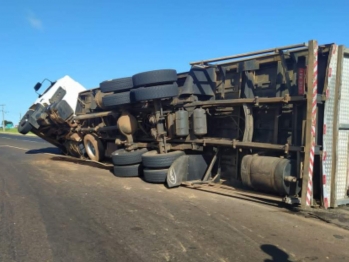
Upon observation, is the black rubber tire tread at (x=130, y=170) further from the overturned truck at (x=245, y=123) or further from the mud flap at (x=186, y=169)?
the mud flap at (x=186, y=169)

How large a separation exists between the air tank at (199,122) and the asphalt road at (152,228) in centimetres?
137

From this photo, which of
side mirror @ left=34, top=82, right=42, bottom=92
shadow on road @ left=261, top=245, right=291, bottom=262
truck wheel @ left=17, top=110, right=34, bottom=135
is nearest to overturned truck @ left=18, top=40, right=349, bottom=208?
shadow on road @ left=261, top=245, right=291, bottom=262

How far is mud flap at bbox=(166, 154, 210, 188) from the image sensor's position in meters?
7.82

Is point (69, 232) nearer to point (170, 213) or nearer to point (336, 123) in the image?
point (170, 213)

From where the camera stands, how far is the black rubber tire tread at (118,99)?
951 centimetres

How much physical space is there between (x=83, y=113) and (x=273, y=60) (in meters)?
8.06

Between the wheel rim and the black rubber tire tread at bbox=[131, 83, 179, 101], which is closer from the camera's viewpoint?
the black rubber tire tread at bbox=[131, 83, 179, 101]

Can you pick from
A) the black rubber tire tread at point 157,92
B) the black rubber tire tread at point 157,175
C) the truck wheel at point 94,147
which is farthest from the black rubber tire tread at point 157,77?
the truck wheel at point 94,147

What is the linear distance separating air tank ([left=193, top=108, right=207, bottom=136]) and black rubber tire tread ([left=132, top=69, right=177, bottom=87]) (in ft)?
3.51

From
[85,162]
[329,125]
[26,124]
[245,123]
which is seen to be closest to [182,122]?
[245,123]

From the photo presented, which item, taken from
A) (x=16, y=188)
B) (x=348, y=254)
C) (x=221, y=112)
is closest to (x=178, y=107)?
(x=221, y=112)

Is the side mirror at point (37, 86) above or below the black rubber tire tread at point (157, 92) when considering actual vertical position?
above

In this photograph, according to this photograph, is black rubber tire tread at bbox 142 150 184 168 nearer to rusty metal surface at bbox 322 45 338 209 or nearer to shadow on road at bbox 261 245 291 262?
rusty metal surface at bbox 322 45 338 209

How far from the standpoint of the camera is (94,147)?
40.5ft
